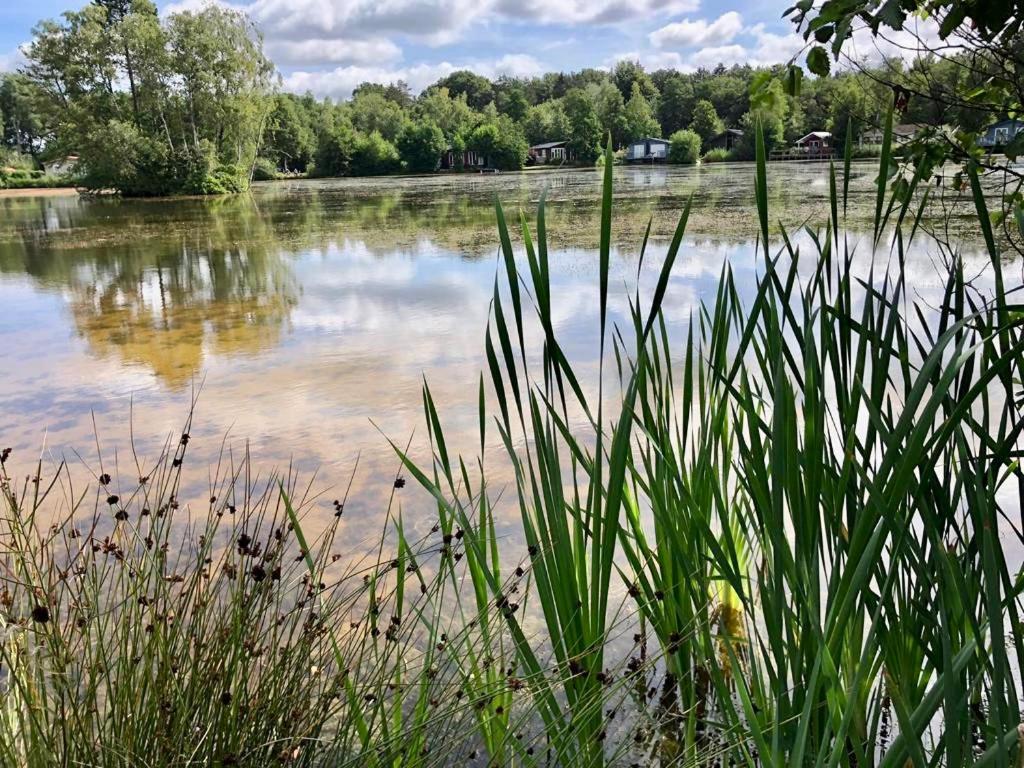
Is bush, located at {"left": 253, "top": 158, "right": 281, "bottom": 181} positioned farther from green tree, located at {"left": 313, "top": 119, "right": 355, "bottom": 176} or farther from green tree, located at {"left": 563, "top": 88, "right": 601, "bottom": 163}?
green tree, located at {"left": 563, "top": 88, "right": 601, "bottom": 163}

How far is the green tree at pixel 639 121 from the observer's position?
50.8 m

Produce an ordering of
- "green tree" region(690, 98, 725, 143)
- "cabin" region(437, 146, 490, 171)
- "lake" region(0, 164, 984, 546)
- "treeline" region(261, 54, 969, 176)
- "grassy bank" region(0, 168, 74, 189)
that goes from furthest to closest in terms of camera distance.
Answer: "green tree" region(690, 98, 725, 143) < "cabin" region(437, 146, 490, 171) < "treeline" region(261, 54, 969, 176) < "grassy bank" region(0, 168, 74, 189) < "lake" region(0, 164, 984, 546)

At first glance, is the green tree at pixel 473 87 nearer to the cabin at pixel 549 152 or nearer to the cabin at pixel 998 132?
the cabin at pixel 549 152

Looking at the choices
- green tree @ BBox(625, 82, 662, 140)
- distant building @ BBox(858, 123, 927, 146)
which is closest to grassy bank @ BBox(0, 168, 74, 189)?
green tree @ BBox(625, 82, 662, 140)

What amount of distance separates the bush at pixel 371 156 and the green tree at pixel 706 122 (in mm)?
18365

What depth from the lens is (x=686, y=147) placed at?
44125 mm

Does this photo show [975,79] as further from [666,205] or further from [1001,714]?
[666,205]

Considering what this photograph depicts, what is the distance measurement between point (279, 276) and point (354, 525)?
6522 mm

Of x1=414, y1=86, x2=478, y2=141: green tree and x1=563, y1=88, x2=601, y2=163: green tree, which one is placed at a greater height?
x1=414, y1=86, x2=478, y2=141: green tree

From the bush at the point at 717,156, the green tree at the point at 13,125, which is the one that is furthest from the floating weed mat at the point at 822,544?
the green tree at the point at 13,125

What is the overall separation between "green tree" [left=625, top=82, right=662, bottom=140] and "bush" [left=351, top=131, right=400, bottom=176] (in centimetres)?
1495

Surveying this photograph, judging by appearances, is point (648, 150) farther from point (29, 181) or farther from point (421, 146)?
point (29, 181)

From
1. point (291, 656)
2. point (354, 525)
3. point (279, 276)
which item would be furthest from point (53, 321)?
point (291, 656)

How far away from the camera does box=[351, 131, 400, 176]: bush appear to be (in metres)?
45.3
